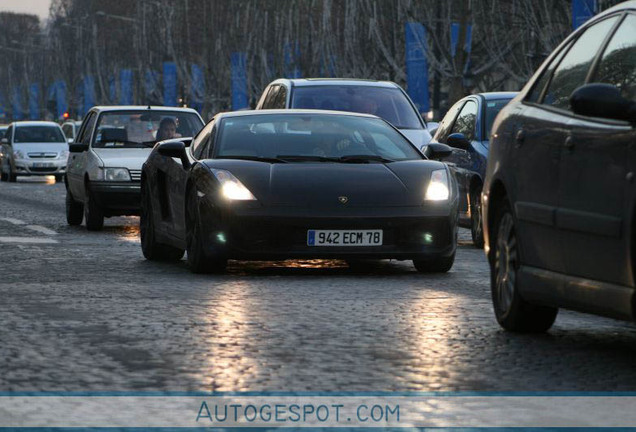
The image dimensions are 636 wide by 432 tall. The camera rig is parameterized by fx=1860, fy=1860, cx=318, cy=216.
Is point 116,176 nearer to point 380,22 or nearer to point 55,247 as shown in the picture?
point 55,247

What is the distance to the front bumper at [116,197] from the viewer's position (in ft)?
69.7

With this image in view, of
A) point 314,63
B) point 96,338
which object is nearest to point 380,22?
point 314,63

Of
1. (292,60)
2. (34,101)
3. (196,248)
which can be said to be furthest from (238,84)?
(34,101)

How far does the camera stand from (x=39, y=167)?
47562 mm

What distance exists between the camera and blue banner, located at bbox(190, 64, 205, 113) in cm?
10938

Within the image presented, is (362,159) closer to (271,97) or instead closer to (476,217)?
(476,217)

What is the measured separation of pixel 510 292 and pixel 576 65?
117 centimetres

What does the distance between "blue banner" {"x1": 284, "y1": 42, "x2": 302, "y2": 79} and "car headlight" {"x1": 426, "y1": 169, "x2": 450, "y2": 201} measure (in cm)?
7717

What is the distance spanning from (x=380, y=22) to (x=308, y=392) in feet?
217

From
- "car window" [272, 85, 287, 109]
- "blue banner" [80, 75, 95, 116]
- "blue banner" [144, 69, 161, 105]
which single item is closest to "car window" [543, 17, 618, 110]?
"car window" [272, 85, 287, 109]

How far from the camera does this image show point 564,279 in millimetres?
8266

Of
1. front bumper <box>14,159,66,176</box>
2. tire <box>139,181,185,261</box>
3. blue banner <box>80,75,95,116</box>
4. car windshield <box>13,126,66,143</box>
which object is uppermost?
tire <box>139,181,185,261</box>

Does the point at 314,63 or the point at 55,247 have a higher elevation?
the point at 55,247

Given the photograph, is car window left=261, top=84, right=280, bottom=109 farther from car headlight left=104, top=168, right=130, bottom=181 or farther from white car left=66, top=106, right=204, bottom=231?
car headlight left=104, top=168, right=130, bottom=181
